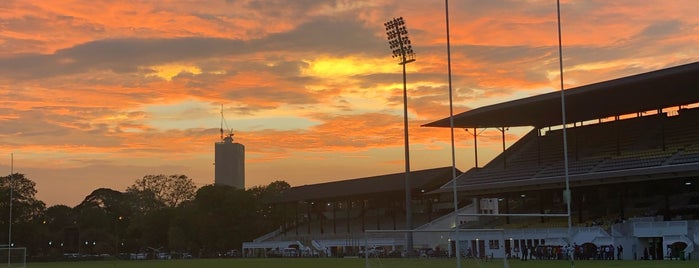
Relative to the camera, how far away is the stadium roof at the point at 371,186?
84.6 metres

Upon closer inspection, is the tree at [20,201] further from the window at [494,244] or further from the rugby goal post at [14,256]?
the window at [494,244]

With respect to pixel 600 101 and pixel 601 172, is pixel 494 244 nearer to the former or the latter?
pixel 601 172

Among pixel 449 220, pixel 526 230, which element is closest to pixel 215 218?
pixel 449 220

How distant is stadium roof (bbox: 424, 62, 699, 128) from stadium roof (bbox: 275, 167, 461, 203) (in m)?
10.5

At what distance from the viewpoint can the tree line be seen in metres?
111

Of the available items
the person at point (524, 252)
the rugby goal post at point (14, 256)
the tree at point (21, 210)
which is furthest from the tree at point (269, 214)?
the person at point (524, 252)

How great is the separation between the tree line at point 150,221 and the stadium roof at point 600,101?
147 feet

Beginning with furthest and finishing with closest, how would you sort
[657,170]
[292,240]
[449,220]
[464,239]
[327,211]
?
[327,211], [292,240], [449,220], [657,170], [464,239]

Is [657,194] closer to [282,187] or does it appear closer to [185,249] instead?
[185,249]

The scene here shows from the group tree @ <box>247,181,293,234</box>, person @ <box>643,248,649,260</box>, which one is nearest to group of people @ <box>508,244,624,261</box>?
person @ <box>643,248,649,260</box>

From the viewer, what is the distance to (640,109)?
66.4 m

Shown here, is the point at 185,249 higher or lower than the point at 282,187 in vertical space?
lower

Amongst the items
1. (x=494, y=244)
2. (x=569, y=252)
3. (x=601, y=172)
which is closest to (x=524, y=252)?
(x=569, y=252)

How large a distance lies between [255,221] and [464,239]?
8214 cm
